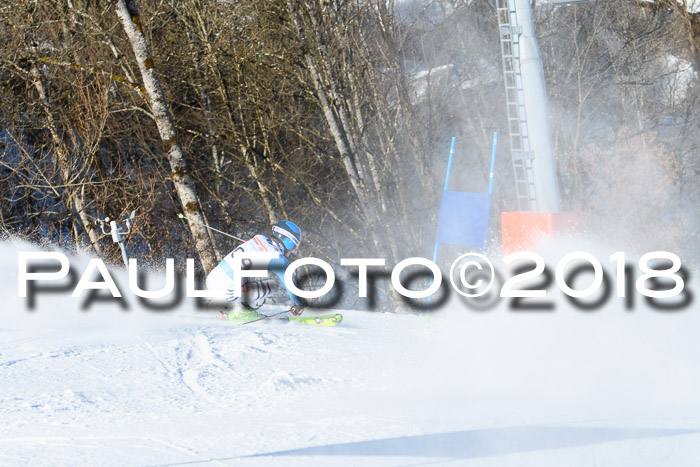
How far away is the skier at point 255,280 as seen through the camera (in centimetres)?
698

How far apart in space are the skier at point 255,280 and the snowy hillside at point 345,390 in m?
0.33

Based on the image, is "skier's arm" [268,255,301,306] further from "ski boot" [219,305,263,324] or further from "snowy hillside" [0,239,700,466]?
"ski boot" [219,305,263,324]

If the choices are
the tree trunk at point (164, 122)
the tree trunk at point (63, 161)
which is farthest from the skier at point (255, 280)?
the tree trunk at point (63, 161)

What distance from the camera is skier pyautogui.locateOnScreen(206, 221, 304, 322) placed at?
6.98 meters

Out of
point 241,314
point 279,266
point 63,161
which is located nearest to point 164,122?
point 241,314

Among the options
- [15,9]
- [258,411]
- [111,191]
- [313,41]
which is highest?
[15,9]

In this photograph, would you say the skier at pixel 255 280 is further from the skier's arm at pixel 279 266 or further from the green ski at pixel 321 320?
the green ski at pixel 321 320

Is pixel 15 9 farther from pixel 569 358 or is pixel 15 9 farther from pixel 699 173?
pixel 699 173

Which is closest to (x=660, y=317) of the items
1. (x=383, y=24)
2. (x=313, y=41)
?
(x=313, y=41)

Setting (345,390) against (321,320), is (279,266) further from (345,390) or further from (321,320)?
(345,390)

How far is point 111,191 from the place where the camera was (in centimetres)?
1838

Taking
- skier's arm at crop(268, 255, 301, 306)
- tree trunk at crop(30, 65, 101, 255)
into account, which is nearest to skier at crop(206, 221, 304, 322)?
skier's arm at crop(268, 255, 301, 306)

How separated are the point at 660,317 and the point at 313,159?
49.1ft

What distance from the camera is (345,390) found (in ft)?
15.8
